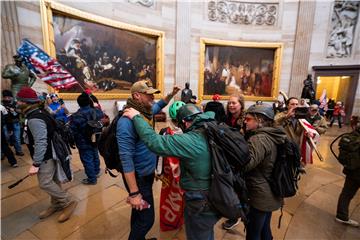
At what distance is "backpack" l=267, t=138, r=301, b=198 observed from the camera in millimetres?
1537

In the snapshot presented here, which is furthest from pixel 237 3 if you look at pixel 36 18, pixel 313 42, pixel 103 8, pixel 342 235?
pixel 342 235

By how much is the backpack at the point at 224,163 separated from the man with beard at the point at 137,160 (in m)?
0.64

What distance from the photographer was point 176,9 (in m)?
9.14

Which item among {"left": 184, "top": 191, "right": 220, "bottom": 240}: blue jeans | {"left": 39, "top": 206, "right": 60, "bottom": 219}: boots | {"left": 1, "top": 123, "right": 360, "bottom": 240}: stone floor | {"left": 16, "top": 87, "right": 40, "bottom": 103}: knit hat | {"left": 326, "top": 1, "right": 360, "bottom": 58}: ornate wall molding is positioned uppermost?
{"left": 326, "top": 1, "right": 360, "bottom": 58}: ornate wall molding

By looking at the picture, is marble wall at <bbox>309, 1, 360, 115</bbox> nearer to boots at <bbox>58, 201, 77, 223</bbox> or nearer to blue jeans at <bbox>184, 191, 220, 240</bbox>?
blue jeans at <bbox>184, 191, 220, 240</bbox>

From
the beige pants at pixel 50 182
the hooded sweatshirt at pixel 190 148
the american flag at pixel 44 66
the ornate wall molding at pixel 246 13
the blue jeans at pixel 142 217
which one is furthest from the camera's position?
the ornate wall molding at pixel 246 13

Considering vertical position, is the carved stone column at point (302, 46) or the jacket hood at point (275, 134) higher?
the carved stone column at point (302, 46)

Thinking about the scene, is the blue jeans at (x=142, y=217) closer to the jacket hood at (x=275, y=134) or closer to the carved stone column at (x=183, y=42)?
the jacket hood at (x=275, y=134)

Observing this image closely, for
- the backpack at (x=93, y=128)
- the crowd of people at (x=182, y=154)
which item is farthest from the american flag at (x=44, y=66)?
the crowd of people at (x=182, y=154)

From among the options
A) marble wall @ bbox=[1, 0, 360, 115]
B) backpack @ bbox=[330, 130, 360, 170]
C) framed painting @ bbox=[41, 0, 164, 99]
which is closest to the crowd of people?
backpack @ bbox=[330, 130, 360, 170]

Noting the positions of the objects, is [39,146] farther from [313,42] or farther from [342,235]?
[313,42]

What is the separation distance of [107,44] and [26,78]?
12.3 feet

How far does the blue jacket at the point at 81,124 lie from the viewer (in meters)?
3.23

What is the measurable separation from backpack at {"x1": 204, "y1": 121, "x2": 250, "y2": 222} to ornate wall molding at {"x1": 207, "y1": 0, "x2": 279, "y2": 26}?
10.6 metres
